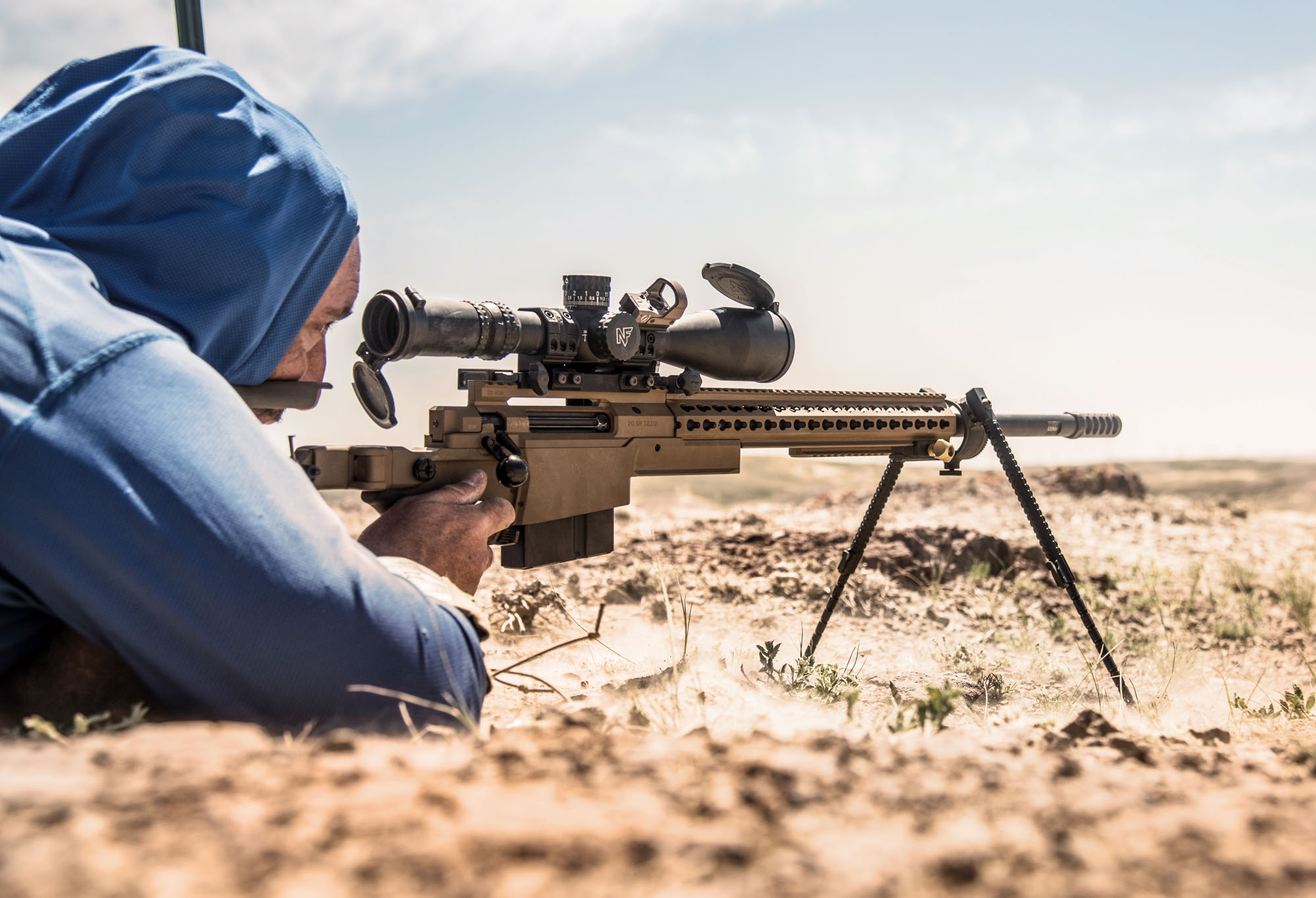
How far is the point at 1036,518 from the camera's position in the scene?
4.85 m

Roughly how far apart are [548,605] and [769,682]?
5.36 ft

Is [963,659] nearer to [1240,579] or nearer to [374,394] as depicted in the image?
[374,394]

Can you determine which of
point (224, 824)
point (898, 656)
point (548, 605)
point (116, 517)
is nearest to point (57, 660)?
point (116, 517)

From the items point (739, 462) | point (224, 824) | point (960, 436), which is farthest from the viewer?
point (960, 436)

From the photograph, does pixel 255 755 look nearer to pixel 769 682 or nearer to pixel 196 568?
pixel 196 568

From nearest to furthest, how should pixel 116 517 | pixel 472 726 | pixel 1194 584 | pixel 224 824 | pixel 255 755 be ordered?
pixel 224 824 → pixel 255 755 → pixel 116 517 → pixel 472 726 → pixel 1194 584

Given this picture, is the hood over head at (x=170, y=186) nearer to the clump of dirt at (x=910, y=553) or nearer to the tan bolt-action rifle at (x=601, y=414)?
the tan bolt-action rifle at (x=601, y=414)

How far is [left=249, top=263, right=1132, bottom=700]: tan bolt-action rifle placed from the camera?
370cm

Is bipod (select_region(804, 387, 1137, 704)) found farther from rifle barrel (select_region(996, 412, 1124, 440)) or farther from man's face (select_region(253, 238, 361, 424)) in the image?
man's face (select_region(253, 238, 361, 424))

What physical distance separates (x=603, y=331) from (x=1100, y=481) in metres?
10.1

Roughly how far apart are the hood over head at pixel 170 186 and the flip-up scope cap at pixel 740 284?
2400 millimetres

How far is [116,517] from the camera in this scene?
5.41 ft

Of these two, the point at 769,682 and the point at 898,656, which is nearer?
the point at 769,682

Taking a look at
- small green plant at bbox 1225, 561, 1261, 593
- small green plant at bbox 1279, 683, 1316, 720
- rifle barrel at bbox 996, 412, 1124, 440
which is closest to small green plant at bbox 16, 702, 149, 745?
small green plant at bbox 1279, 683, 1316, 720
